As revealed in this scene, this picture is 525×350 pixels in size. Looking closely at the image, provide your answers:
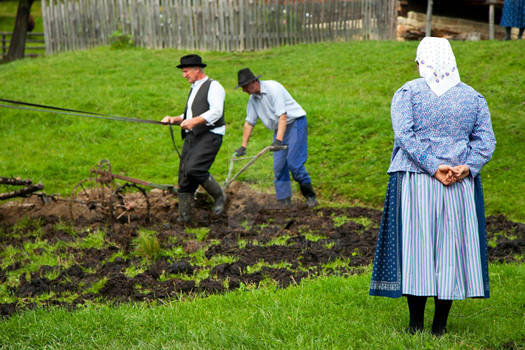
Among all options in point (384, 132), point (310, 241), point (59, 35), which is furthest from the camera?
point (59, 35)

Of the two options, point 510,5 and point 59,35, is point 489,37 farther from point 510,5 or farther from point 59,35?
point 59,35

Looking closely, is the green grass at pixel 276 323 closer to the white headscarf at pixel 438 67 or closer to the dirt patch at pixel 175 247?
the dirt patch at pixel 175 247

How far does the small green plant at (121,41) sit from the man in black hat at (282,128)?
487 inches

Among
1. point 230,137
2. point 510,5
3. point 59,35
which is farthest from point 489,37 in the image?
point 59,35

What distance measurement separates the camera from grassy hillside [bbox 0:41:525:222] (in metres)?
9.77

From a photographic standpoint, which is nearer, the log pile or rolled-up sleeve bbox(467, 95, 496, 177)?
rolled-up sleeve bbox(467, 95, 496, 177)

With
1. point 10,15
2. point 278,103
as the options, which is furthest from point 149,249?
point 10,15

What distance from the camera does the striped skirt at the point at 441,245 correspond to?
3.69m

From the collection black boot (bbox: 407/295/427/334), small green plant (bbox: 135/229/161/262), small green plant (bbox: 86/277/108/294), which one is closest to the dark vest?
small green plant (bbox: 135/229/161/262)

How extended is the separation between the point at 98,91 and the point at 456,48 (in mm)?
8647

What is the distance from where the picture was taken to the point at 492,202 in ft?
27.7

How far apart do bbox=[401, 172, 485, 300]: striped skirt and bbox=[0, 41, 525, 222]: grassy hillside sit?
4.71 m

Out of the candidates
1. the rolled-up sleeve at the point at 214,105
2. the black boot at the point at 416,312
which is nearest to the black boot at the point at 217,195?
the rolled-up sleeve at the point at 214,105

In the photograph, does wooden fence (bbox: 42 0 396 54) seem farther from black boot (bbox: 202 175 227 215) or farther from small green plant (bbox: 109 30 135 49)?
black boot (bbox: 202 175 227 215)
